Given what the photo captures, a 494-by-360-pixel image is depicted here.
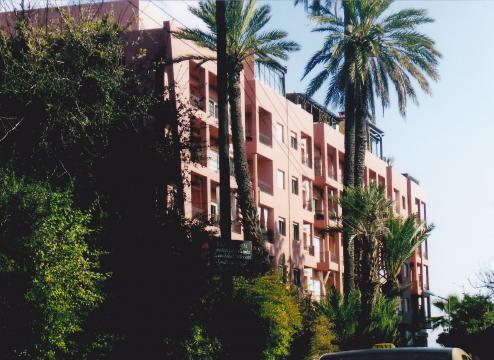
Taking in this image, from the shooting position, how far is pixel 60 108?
2177 centimetres

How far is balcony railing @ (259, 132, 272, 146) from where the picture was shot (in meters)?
53.6

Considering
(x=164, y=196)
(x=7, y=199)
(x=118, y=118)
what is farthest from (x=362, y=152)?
(x=7, y=199)

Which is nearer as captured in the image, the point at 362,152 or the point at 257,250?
the point at 257,250

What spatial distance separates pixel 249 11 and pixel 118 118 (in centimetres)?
1572

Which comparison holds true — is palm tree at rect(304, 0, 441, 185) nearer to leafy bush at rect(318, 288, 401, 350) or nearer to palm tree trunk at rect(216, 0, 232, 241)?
leafy bush at rect(318, 288, 401, 350)

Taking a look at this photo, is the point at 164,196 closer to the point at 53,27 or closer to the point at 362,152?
the point at 53,27

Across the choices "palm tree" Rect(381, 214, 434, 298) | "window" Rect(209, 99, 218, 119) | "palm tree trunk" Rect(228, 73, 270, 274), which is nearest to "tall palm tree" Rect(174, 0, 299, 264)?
"palm tree trunk" Rect(228, 73, 270, 274)

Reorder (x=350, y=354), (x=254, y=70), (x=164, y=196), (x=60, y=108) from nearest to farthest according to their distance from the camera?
(x=350, y=354) → (x=60, y=108) → (x=164, y=196) → (x=254, y=70)

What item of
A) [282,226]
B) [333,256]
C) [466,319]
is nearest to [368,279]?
[282,226]

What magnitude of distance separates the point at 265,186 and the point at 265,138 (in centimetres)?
267

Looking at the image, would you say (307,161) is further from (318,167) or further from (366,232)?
(366,232)

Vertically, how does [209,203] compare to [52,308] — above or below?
above

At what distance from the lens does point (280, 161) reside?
55.2m

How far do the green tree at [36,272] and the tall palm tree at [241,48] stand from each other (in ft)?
54.6
